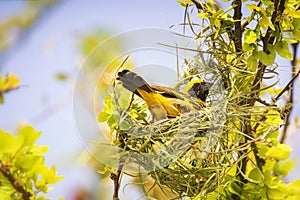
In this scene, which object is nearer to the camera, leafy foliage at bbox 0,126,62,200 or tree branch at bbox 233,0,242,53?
leafy foliage at bbox 0,126,62,200

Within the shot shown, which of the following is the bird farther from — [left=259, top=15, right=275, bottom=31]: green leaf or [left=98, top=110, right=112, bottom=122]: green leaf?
[left=259, top=15, right=275, bottom=31]: green leaf

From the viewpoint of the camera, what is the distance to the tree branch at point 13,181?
957 mm

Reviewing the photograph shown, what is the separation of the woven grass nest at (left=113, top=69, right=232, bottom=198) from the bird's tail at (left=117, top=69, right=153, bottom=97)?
78mm

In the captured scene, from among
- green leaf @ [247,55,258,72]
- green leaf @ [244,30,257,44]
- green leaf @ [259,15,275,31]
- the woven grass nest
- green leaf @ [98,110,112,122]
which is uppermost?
green leaf @ [259,15,275,31]

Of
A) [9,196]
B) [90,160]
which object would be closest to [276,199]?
[9,196]

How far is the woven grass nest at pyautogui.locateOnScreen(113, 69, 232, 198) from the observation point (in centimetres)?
106

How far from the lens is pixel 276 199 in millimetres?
1076

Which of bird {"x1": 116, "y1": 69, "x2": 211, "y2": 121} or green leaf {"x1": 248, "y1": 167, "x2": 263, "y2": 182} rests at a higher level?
bird {"x1": 116, "y1": 69, "x2": 211, "y2": 121}

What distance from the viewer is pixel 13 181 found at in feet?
3.18

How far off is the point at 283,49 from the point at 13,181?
0.62 m

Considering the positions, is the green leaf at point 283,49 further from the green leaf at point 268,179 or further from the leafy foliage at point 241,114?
the green leaf at point 268,179

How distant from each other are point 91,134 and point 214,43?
0.35m

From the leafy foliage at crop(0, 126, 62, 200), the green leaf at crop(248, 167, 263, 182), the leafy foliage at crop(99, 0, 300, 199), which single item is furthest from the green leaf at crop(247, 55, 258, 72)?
the leafy foliage at crop(0, 126, 62, 200)

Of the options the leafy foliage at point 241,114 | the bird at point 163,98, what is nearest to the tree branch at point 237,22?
the leafy foliage at point 241,114
